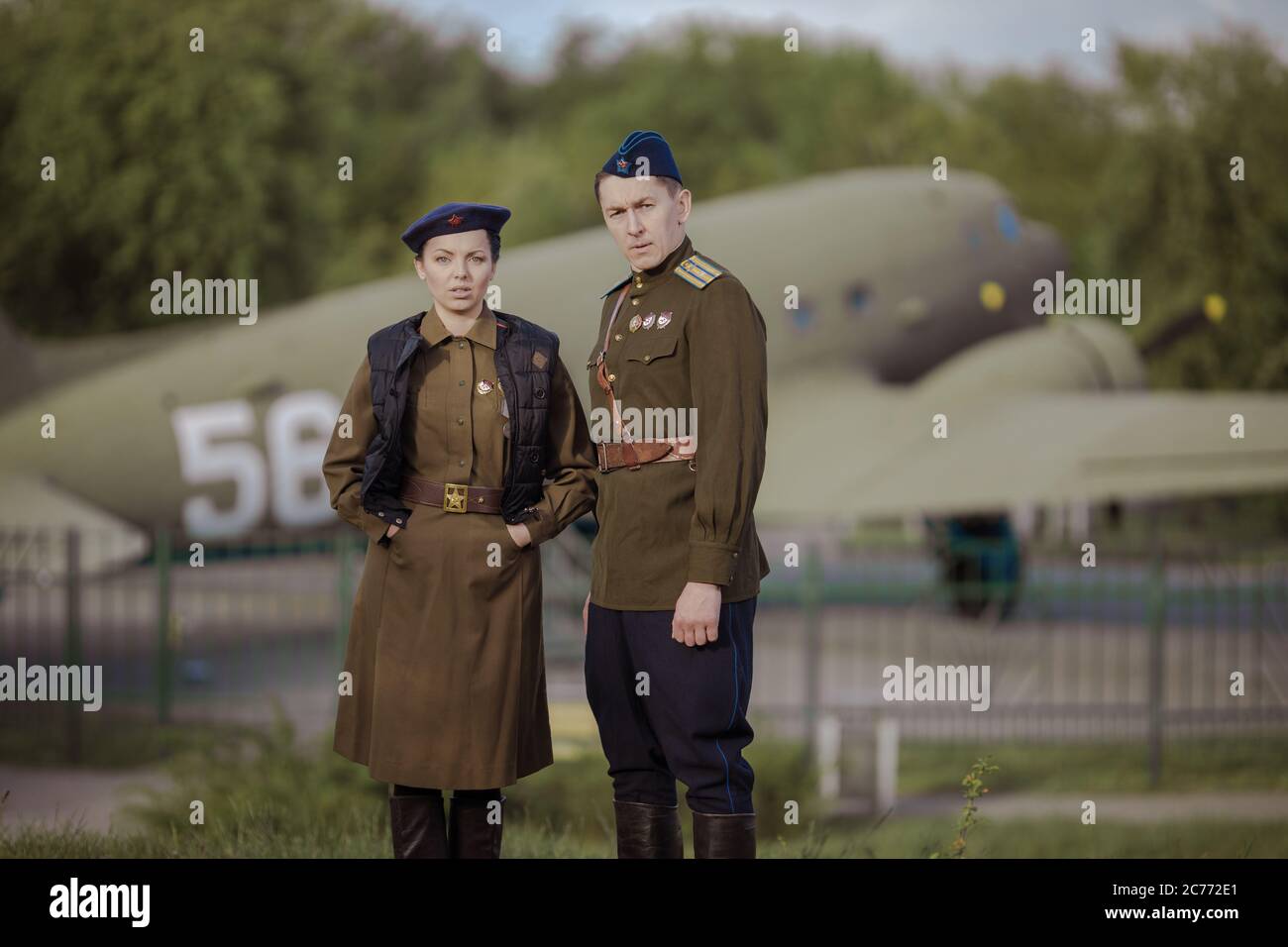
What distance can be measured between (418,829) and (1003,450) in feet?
34.5

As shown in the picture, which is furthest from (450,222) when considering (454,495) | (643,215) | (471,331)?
(454,495)

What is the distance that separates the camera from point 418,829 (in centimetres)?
442

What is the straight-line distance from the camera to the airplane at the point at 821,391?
1223 centimetres

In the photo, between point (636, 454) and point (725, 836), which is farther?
point (636, 454)

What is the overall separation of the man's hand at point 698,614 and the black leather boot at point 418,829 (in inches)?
41.4

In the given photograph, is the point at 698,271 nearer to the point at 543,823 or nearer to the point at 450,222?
the point at 450,222

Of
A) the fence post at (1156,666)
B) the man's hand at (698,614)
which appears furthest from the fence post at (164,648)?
the fence post at (1156,666)

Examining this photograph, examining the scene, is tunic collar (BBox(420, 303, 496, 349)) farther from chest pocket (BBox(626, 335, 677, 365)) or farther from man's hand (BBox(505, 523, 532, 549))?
man's hand (BBox(505, 523, 532, 549))

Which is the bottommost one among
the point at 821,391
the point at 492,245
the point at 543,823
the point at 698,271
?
the point at 543,823

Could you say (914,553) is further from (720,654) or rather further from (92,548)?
(720,654)

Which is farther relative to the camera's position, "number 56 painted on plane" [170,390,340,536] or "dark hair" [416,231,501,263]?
"number 56 painted on plane" [170,390,340,536]

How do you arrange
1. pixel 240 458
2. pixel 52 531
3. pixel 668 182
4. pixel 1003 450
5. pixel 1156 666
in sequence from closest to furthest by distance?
1. pixel 668 182
2. pixel 1156 666
3. pixel 52 531
4. pixel 240 458
5. pixel 1003 450

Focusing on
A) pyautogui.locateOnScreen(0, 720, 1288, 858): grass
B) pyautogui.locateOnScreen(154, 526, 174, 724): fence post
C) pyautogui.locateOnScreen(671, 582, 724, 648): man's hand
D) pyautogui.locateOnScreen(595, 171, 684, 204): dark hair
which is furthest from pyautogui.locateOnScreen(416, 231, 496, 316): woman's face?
pyautogui.locateOnScreen(154, 526, 174, 724): fence post

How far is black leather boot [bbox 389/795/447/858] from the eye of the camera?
14.5ft
